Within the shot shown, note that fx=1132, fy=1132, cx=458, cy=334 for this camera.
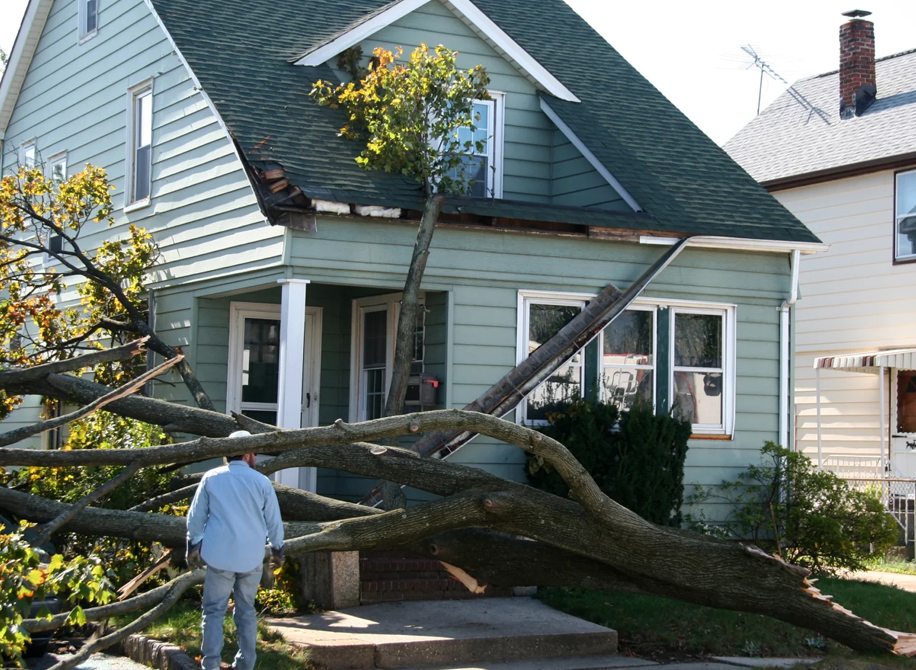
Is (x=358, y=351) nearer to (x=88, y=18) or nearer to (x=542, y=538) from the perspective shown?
(x=542, y=538)

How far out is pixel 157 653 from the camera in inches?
309

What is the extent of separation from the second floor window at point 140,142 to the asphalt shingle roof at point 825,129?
1135 centimetres

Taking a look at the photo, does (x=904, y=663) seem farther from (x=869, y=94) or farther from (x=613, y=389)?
(x=869, y=94)

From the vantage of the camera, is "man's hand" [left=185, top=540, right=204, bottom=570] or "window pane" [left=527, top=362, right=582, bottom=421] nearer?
"man's hand" [left=185, top=540, right=204, bottom=570]

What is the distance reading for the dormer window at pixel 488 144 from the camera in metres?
13.9

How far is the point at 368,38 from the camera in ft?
45.0

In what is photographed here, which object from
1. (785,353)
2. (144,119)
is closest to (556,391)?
(785,353)

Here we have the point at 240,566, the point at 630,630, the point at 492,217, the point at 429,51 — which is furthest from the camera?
the point at 429,51

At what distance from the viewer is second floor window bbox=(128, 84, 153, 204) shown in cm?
1464

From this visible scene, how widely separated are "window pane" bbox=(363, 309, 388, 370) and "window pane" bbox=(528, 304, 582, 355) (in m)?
1.87

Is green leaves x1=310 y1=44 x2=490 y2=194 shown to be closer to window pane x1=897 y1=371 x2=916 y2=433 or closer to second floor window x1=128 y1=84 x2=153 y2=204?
second floor window x1=128 y1=84 x2=153 y2=204

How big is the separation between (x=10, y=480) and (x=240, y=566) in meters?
5.05

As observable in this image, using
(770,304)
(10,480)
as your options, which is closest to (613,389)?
(770,304)

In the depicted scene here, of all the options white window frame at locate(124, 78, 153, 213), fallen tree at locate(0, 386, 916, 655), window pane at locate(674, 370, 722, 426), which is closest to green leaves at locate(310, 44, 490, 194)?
white window frame at locate(124, 78, 153, 213)
